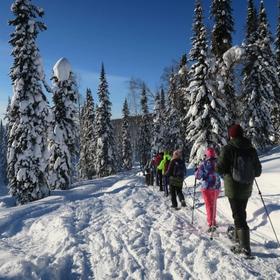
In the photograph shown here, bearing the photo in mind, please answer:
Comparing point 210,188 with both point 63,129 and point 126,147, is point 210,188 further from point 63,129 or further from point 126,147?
point 126,147

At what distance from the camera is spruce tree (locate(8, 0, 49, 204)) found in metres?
22.2

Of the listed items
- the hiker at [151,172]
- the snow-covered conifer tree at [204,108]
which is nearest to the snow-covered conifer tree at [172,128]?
the snow-covered conifer tree at [204,108]

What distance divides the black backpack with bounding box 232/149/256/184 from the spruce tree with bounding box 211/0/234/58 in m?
23.6

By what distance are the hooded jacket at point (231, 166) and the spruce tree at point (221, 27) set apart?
77.1ft

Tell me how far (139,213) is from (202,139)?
50.1 feet

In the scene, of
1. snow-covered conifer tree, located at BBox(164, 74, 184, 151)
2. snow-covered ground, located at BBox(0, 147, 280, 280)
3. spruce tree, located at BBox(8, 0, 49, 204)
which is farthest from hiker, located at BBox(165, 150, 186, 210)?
snow-covered conifer tree, located at BBox(164, 74, 184, 151)

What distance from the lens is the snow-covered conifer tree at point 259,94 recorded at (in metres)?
32.4

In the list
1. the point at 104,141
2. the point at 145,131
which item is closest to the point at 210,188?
the point at 104,141

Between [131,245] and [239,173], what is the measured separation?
8.94 ft

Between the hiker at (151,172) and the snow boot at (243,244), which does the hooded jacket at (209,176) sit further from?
the hiker at (151,172)

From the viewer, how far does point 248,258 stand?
249 inches

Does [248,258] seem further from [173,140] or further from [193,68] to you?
[173,140]

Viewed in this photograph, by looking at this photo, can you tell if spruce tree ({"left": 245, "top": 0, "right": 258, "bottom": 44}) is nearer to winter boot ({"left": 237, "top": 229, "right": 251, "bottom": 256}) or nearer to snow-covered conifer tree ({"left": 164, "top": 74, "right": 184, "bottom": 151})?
snow-covered conifer tree ({"left": 164, "top": 74, "right": 184, "bottom": 151})

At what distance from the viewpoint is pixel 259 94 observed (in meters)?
32.9
